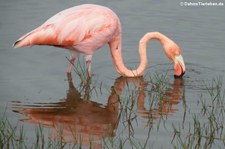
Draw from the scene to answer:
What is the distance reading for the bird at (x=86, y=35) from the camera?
9.39 metres

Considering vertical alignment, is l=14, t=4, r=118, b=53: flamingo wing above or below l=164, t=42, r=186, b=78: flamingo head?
above

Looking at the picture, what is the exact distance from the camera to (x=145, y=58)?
10234 millimetres

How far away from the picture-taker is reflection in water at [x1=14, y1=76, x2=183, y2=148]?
24.7ft

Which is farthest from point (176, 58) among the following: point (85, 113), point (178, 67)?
point (85, 113)

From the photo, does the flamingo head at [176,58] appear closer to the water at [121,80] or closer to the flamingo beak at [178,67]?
the flamingo beak at [178,67]

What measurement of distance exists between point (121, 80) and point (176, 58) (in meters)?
0.93

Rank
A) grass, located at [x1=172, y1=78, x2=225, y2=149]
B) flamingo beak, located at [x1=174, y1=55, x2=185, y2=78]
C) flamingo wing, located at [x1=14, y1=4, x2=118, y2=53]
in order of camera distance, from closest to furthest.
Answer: grass, located at [x1=172, y1=78, x2=225, y2=149]
flamingo wing, located at [x1=14, y1=4, x2=118, y2=53]
flamingo beak, located at [x1=174, y1=55, x2=185, y2=78]

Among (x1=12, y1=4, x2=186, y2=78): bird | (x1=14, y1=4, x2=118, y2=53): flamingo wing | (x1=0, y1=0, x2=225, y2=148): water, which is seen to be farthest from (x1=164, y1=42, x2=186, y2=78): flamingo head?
(x1=14, y1=4, x2=118, y2=53): flamingo wing

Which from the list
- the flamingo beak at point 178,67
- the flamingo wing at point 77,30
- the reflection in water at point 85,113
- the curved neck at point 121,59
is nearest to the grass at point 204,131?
the reflection in water at point 85,113

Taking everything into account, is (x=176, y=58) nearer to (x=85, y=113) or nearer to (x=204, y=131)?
(x=85, y=113)

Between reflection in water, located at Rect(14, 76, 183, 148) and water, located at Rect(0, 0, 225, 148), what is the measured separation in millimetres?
13

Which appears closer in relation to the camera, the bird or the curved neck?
the bird

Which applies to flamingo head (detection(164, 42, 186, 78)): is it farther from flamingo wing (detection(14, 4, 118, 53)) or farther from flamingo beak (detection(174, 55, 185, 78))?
flamingo wing (detection(14, 4, 118, 53))

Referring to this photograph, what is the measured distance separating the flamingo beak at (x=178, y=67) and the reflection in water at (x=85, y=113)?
43cm
